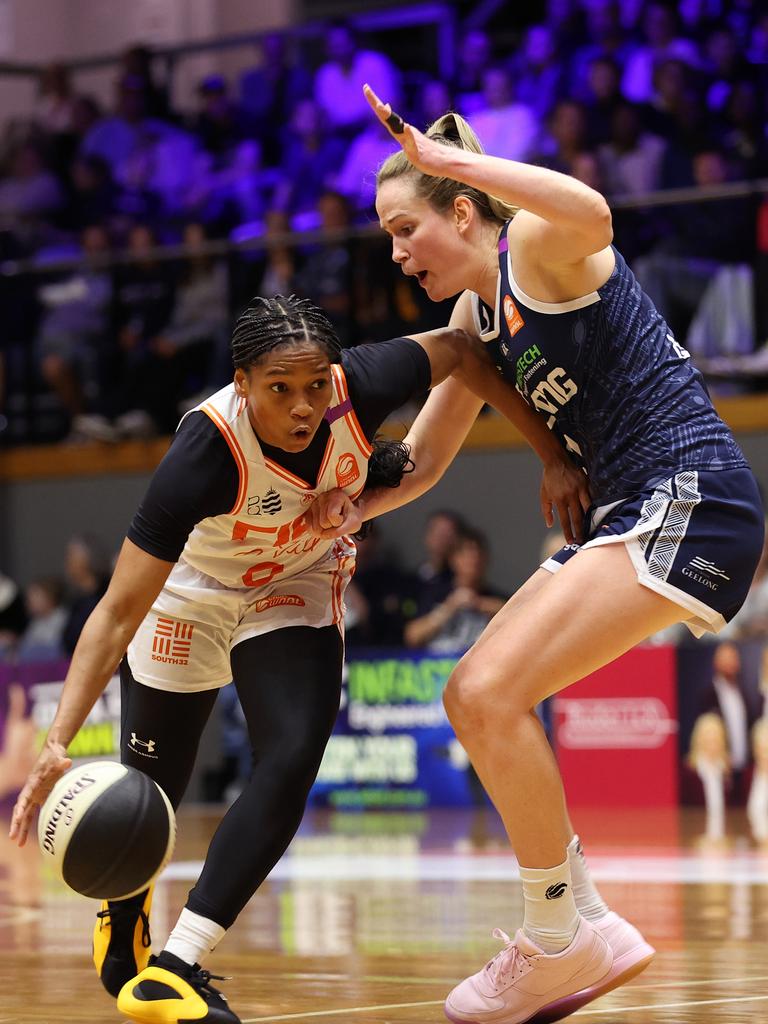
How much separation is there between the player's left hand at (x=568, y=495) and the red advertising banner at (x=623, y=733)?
5395 millimetres

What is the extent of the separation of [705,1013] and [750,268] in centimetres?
697

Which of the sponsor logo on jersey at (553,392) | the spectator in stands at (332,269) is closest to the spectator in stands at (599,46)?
the spectator in stands at (332,269)

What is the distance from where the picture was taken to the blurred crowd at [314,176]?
10.5m

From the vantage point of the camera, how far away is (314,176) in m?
12.5

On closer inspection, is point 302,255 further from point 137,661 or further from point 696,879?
point 137,661

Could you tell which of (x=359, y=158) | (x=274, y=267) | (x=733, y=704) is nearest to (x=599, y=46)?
(x=359, y=158)

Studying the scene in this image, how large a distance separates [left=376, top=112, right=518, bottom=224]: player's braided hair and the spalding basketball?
1.49 m

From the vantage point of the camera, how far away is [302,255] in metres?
11.7

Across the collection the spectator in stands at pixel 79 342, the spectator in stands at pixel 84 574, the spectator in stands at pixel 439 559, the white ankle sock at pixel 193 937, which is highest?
the white ankle sock at pixel 193 937

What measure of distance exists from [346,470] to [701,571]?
865 mm

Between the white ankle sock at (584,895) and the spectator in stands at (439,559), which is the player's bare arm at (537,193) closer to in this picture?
the white ankle sock at (584,895)

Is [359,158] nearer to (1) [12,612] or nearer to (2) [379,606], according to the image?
(2) [379,606]

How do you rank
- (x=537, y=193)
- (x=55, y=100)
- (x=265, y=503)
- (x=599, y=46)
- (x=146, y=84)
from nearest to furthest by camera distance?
(x=537, y=193) < (x=265, y=503) < (x=599, y=46) < (x=146, y=84) < (x=55, y=100)

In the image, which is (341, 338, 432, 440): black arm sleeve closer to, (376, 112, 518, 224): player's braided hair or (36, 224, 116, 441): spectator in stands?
(376, 112, 518, 224): player's braided hair
